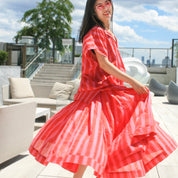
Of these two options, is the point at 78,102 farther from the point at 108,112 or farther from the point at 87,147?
the point at 87,147

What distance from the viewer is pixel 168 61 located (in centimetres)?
1642

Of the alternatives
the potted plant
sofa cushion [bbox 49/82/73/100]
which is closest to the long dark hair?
sofa cushion [bbox 49/82/73/100]

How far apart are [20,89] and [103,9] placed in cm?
532

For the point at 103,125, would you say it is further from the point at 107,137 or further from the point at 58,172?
the point at 58,172

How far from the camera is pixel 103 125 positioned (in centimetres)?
131

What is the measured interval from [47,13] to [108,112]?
88.4 ft

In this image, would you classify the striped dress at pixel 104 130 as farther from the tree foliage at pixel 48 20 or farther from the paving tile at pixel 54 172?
the tree foliage at pixel 48 20

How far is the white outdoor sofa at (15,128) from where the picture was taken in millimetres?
2498

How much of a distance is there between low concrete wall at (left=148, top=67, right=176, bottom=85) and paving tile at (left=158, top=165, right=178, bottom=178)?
13772mm

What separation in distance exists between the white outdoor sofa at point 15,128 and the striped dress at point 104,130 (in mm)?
1195

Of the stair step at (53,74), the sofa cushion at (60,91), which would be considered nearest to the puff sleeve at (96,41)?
the sofa cushion at (60,91)

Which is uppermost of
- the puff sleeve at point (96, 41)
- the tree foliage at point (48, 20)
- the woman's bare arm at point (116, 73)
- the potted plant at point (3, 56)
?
the tree foliage at point (48, 20)

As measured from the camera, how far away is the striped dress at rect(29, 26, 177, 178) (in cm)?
122

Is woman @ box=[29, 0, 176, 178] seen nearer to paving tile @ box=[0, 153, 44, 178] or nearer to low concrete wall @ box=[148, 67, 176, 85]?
paving tile @ box=[0, 153, 44, 178]
